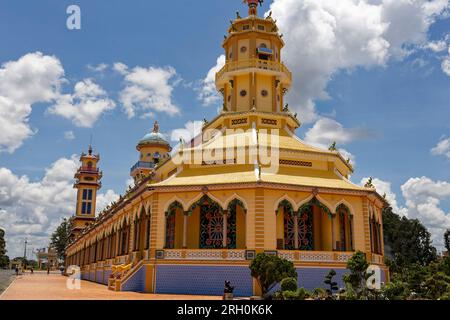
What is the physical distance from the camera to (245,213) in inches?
1024

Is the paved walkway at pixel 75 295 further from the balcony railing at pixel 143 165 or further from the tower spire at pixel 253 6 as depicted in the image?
the balcony railing at pixel 143 165

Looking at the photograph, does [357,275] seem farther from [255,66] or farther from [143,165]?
[143,165]

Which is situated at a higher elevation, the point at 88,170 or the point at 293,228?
the point at 88,170

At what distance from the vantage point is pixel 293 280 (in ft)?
59.8

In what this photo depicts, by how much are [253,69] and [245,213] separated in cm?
1300

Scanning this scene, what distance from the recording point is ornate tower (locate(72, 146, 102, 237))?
7856 cm

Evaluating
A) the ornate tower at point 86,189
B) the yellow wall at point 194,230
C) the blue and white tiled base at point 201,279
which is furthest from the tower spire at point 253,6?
the ornate tower at point 86,189

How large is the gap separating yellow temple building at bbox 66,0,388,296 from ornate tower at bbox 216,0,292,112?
0.31 metres

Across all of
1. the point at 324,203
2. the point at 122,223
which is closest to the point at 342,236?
the point at 324,203

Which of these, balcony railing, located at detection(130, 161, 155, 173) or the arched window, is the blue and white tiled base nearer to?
the arched window

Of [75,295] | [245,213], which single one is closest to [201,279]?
[245,213]

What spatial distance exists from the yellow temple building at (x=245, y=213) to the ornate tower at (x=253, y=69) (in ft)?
1.02

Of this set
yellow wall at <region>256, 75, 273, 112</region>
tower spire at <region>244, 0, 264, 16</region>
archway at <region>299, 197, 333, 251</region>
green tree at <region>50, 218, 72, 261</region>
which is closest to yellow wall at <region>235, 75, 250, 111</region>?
yellow wall at <region>256, 75, 273, 112</region>
